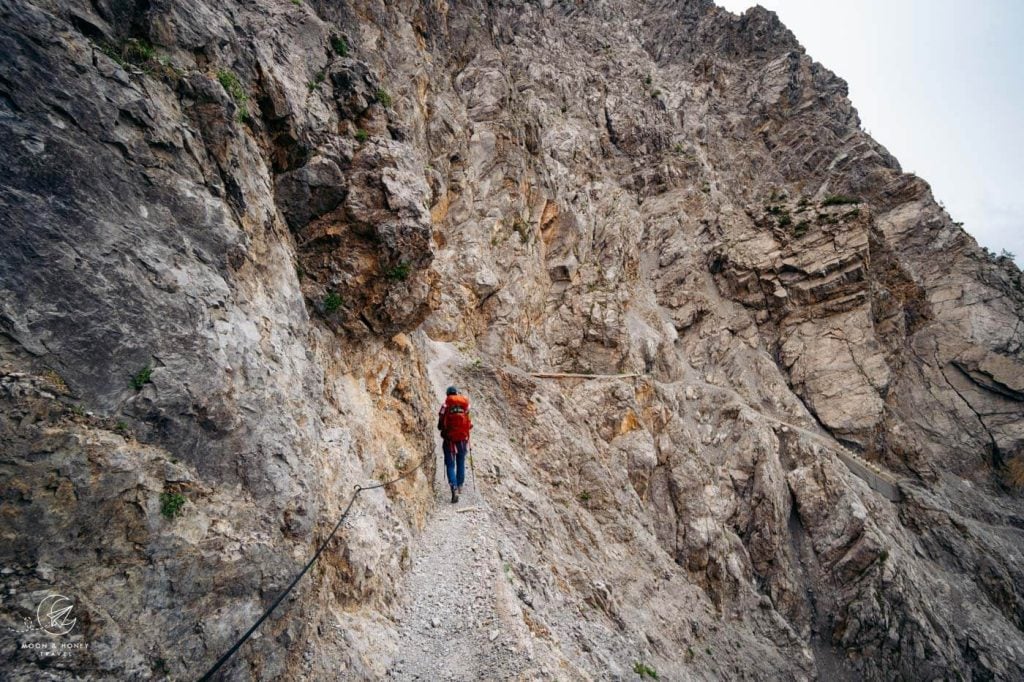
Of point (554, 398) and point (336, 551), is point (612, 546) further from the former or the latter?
point (336, 551)

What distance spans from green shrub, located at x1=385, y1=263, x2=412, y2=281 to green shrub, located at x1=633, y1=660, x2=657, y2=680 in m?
10.2

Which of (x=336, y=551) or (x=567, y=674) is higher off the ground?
(x=336, y=551)

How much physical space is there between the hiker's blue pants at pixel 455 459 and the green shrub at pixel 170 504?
18.5 feet

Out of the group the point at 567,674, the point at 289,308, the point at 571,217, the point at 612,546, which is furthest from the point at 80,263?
the point at 571,217

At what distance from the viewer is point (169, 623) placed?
3.73 metres

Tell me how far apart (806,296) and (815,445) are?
1310 cm

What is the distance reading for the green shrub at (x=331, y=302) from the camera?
8.43 m

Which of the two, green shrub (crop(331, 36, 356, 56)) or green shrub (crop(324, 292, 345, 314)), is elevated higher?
green shrub (crop(331, 36, 356, 56))

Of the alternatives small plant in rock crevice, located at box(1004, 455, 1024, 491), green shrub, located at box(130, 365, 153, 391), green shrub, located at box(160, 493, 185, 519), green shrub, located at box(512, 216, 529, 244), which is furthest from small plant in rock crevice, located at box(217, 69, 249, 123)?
small plant in rock crevice, located at box(1004, 455, 1024, 491)

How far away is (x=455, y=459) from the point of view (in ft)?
33.2

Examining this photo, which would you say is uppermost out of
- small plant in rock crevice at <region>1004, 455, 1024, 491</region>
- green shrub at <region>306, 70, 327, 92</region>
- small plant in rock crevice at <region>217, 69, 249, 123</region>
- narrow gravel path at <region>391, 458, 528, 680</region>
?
green shrub at <region>306, 70, 327, 92</region>
